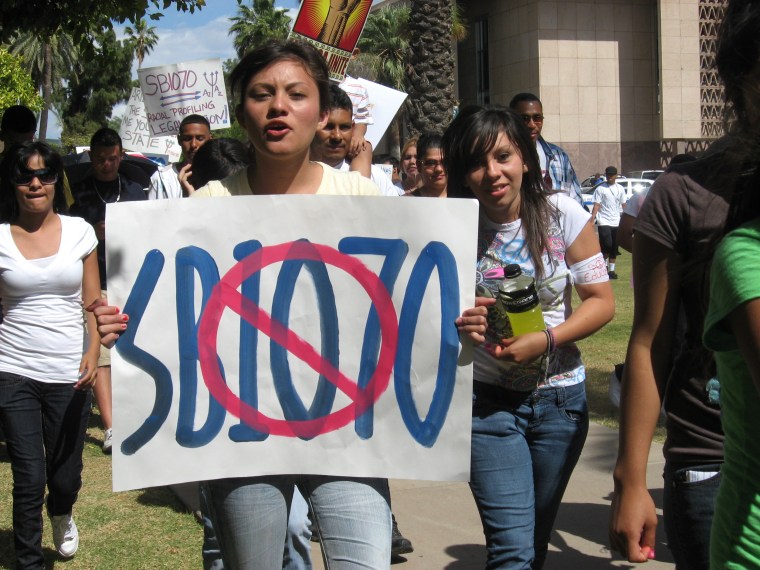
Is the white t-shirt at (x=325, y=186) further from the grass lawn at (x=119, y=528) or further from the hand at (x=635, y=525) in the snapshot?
the grass lawn at (x=119, y=528)

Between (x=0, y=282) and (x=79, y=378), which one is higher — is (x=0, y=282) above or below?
above

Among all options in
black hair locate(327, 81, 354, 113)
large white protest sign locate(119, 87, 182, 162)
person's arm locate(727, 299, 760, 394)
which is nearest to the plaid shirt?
black hair locate(327, 81, 354, 113)

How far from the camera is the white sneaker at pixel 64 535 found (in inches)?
179

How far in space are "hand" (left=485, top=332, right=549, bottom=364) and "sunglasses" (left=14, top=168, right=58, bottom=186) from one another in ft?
8.03

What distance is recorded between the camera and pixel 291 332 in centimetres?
261

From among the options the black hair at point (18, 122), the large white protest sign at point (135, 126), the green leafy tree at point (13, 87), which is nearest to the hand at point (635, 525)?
the black hair at point (18, 122)

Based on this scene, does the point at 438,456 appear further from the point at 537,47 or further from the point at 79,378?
the point at 537,47

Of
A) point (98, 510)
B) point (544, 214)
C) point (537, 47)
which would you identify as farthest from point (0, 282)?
point (537, 47)

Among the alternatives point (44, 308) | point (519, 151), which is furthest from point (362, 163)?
point (519, 151)

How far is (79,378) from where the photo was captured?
4.36 m

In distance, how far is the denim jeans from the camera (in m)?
4.20

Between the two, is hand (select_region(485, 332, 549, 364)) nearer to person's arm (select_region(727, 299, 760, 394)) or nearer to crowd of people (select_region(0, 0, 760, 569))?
crowd of people (select_region(0, 0, 760, 569))

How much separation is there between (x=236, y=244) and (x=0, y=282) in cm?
221

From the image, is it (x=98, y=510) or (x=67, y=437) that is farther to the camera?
(x=98, y=510)
